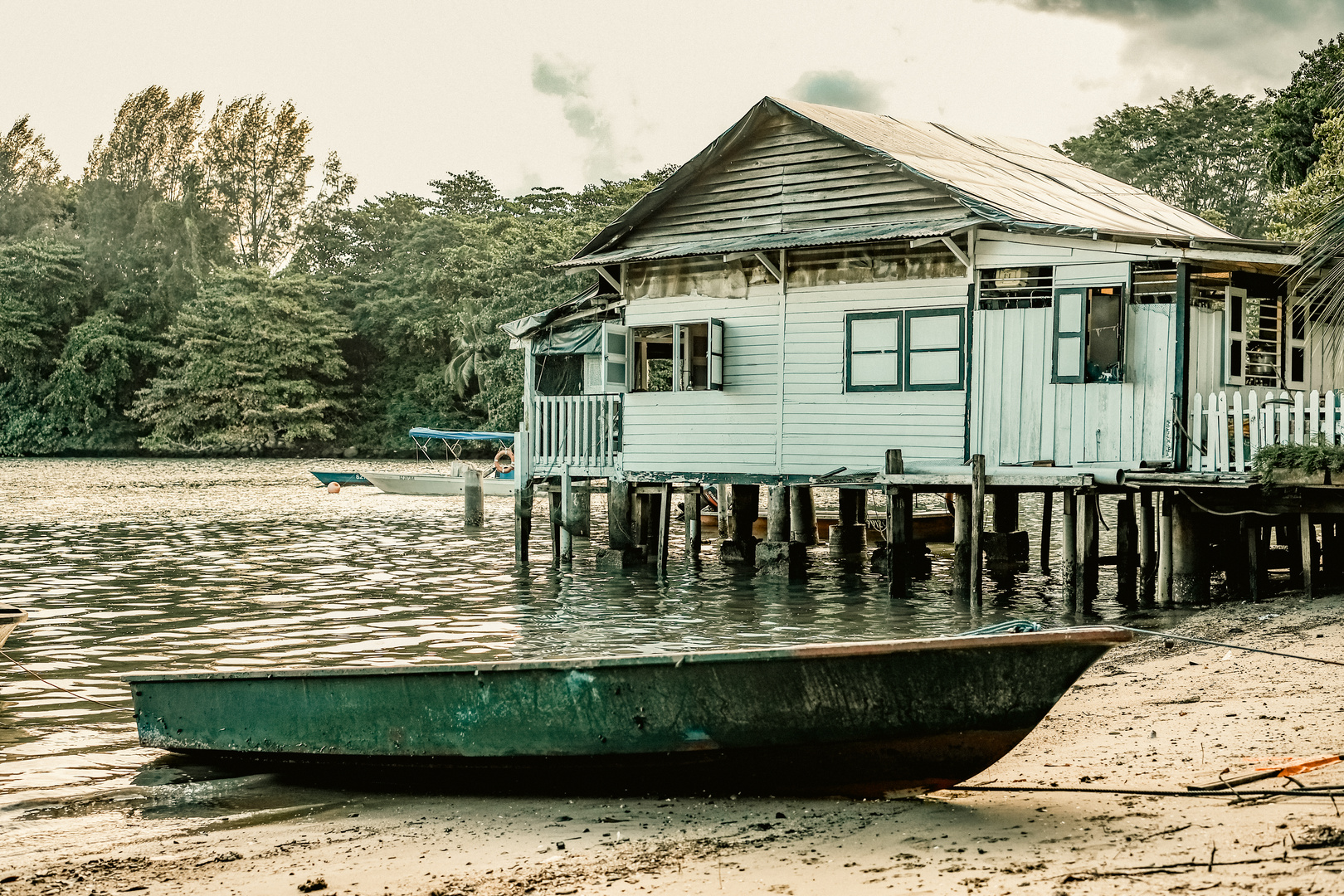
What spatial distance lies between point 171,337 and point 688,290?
5482 cm

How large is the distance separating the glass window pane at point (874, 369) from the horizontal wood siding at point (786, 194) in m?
1.95

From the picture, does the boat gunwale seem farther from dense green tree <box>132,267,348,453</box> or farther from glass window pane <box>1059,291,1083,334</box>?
dense green tree <box>132,267,348,453</box>

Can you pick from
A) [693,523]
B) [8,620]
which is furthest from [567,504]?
[8,620]

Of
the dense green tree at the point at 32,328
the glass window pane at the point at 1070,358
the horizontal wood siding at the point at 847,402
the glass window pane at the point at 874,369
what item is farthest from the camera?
the dense green tree at the point at 32,328

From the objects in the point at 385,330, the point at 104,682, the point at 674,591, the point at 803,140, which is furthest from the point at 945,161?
the point at 385,330

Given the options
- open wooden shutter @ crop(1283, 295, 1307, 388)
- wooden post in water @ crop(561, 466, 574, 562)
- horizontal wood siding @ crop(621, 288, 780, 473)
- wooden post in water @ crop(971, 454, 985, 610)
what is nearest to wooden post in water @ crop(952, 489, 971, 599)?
wooden post in water @ crop(971, 454, 985, 610)

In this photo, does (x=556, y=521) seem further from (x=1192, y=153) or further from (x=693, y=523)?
(x=1192, y=153)

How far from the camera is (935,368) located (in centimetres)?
1742

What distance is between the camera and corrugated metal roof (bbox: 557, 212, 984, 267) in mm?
16969

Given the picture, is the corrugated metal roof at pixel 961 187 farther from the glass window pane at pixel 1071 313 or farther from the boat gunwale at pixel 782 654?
the boat gunwale at pixel 782 654

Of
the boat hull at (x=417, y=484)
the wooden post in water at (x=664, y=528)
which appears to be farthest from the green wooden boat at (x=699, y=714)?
the boat hull at (x=417, y=484)

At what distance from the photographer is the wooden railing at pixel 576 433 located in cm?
2102

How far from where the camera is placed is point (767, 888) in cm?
604

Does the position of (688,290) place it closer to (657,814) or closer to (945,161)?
(945,161)
